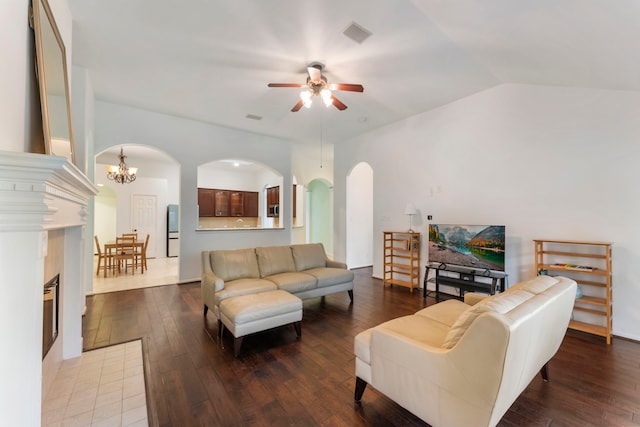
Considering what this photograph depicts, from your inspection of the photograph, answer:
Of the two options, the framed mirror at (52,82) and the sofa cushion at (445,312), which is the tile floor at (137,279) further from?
the sofa cushion at (445,312)

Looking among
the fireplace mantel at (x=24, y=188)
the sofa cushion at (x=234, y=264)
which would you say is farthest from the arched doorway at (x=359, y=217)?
the fireplace mantel at (x=24, y=188)

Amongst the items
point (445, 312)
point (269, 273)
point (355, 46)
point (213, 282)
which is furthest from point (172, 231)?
point (445, 312)

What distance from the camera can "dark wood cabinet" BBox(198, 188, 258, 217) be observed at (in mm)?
8641

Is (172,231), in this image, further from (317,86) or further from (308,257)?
(317,86)

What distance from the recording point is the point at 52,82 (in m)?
1.85

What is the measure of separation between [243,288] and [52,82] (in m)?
2.42

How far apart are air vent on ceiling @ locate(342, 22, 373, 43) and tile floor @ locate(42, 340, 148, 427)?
12.0ft

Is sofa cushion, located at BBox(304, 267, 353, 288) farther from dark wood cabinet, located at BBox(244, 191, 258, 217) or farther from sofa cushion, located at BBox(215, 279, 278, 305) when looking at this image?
dark wood cabinet, located at BBox(244, 191, 258, 217)

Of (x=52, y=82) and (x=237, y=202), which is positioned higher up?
(x=52, y=82)

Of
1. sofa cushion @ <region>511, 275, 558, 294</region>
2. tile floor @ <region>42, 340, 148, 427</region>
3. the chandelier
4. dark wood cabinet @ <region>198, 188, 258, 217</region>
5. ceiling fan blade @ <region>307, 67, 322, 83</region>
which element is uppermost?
ceiling fan blade @ <region>307, 67, 322, 83</region>

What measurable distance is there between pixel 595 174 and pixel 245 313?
4.27 m

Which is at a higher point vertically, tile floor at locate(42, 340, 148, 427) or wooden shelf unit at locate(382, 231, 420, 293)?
wooden shelf unit at locate(382, 231, 420, 293)

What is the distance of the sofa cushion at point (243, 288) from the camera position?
3020 mm

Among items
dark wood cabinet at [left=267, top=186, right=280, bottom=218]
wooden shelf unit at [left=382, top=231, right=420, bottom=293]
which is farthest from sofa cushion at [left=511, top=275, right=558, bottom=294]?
dark wood cabinet at [left=267, top=186, right=280, bottom=218]
